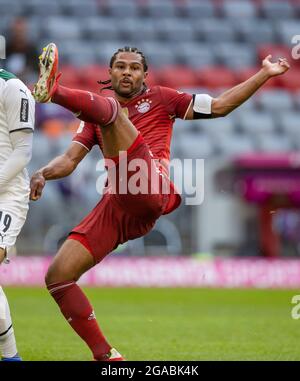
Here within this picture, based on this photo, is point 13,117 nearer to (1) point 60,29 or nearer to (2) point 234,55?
(1) point 60,29

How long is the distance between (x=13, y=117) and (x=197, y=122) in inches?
457

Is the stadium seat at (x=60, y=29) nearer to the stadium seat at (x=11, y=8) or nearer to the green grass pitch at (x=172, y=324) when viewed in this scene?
the stadium seat at (x=11, y=8)

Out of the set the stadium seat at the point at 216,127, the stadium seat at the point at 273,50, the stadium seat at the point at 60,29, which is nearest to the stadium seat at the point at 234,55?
the stadium seat at the point at 273,50

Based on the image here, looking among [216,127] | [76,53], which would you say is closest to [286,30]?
[216,127]

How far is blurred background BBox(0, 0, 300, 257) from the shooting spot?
50.0ft

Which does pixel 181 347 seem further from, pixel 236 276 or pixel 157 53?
pixel 157 53

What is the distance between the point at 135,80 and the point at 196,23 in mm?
14572

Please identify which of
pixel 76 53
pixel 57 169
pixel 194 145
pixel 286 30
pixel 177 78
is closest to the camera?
pixel 57 169

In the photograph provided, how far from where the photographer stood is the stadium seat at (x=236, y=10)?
21.7 metres

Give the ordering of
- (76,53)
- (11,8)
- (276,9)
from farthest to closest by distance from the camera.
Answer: (276,9)
(11,8)
(76,53)

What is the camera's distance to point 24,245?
50.7 ft

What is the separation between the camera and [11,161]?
255 inches

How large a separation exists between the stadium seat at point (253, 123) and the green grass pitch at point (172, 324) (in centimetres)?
441

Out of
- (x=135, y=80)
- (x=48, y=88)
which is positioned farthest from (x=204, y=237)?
(x=48, y=88)
